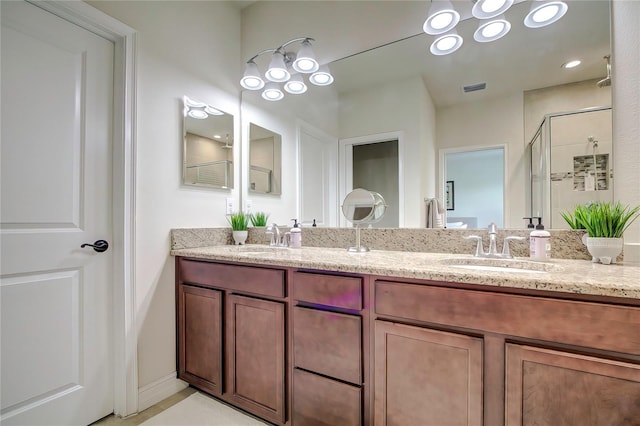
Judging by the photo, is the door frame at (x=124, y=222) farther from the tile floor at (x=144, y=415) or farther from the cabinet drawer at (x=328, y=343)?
the cabinet drawer at (x=328, y=343)

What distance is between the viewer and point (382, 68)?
1817 millimetres

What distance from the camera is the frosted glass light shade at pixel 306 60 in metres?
1.88

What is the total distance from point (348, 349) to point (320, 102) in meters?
1.64

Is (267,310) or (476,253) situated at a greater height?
(476,253)

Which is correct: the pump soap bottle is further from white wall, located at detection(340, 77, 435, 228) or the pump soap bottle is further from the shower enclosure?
white wall, located at detection(340, 77, 435, 228)

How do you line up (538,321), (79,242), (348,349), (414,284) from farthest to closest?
1. (79,242)
2. (348,349)
3. (414,284)
4. (538,321)

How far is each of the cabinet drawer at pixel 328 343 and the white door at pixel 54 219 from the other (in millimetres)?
1120

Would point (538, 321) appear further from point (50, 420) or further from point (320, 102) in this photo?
point (50, 420)

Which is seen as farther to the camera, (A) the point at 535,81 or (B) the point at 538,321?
(A) the point at 535,81

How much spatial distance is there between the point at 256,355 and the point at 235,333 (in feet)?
0.55

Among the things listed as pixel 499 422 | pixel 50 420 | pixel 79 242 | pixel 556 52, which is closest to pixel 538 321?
pixel 499 422

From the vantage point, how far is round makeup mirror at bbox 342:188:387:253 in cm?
176

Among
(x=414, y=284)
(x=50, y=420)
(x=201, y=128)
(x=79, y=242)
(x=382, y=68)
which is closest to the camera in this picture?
(x=414, y=284)

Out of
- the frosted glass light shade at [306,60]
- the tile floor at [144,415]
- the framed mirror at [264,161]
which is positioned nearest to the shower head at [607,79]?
the frosted glass light shade at [306,60]
